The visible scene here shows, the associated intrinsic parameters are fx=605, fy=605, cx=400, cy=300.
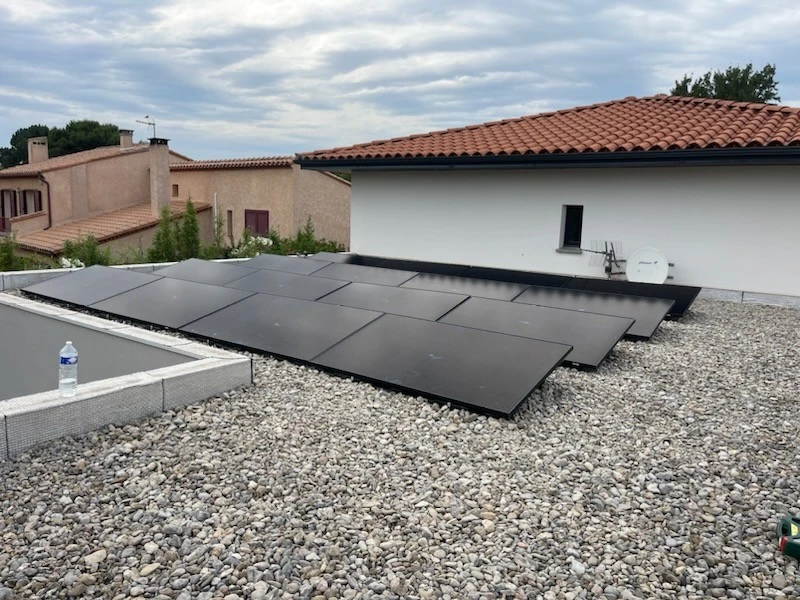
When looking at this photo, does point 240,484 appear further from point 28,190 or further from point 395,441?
point 28,190

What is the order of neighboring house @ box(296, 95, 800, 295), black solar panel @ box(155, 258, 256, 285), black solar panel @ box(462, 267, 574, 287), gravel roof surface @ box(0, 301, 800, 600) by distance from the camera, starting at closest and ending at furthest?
gravel roof surface @ box(0, 301, 800, 600), black solar panel @ box(155, 258, 256, 285), neighboring house @ box(296, 95, 800, 295), black solar panel @ box(462, 267, 574, 287)

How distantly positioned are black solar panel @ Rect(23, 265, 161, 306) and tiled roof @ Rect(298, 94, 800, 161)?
5.82 meters

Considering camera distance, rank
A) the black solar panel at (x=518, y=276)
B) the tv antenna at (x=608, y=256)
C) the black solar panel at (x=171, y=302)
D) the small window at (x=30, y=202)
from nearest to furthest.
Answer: the black solar panel at (x=171, y=302) → the black solar panel at (x=518, y=276) → the tv antenna at (x=608, y=256) → the small window at (x=30, y=202)

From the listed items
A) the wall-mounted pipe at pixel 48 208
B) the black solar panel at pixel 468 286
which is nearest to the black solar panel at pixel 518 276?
the black solar panel at pixel 468 286

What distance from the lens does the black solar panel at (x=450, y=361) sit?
468 centimetres

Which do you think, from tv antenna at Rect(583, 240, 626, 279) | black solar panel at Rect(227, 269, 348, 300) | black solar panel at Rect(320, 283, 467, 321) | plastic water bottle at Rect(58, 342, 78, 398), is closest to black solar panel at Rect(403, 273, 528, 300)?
black solar panel at Rect(320, 283, 467, 321)

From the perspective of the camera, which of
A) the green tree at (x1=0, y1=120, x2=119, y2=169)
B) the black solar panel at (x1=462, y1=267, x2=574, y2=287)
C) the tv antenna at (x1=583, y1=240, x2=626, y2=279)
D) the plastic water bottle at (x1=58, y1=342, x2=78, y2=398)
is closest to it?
the plastic water bottle at (x1=58, y1=342, x2=78, y2=398)

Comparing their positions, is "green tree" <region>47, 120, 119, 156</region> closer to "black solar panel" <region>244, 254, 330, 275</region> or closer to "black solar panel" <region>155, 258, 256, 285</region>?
"black solar panel" <region>244, 254, 330, 275</region>

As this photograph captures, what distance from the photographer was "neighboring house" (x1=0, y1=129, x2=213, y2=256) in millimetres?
24859

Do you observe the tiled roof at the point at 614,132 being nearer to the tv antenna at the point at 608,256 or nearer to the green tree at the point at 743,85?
the tv antenna at the point at 608,256

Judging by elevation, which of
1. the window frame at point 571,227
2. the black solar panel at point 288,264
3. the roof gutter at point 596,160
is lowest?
the black solar panel at point 288,264

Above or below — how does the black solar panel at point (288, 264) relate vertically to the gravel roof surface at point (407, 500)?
above

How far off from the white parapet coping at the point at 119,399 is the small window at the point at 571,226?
25.8 feet

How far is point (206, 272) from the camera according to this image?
9.66m
